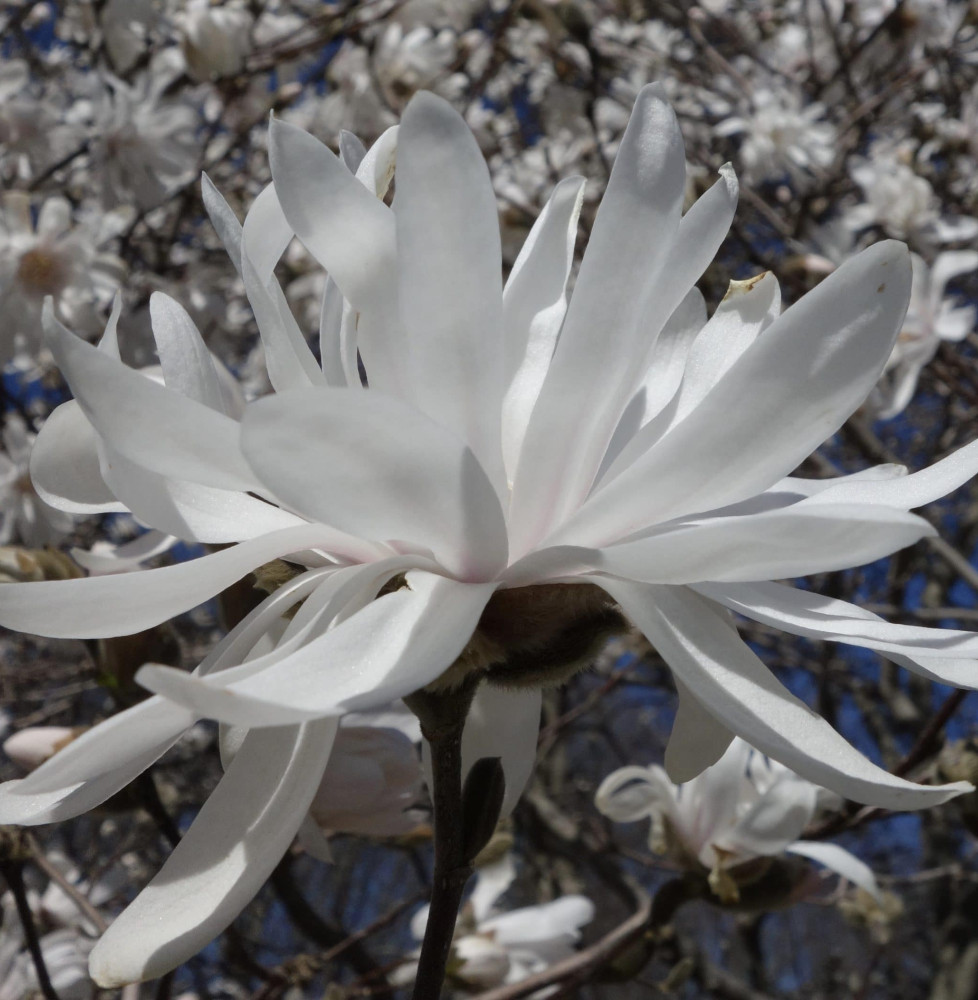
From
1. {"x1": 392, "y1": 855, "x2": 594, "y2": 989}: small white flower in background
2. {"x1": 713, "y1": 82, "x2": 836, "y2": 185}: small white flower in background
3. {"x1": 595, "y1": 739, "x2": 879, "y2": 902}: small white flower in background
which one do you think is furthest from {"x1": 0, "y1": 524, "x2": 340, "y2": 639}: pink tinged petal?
{"x1": 713, "y1": 82, "x2": 836, "y2": 185}: small white flower in background

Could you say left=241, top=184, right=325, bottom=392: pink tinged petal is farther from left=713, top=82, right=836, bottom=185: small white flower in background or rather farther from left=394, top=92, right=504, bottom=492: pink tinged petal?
left=713, top=82, right=836, bottom=185: small white flower in background

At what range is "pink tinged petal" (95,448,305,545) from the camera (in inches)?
14.6

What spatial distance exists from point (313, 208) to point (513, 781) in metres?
0.27

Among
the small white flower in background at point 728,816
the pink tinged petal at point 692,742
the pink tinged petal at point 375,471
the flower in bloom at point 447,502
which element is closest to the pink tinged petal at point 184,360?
the flower in bloom at point 447,502

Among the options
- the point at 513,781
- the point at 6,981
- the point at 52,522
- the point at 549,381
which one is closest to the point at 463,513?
the point at 549,381

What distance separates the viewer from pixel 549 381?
391mm

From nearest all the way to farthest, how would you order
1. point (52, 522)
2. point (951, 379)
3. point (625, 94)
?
point (52, 522) → point (951, 379) → point (625, 94)

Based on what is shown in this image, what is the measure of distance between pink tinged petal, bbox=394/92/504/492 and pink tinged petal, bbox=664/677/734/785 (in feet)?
0.47

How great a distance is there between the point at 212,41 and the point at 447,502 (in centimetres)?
186

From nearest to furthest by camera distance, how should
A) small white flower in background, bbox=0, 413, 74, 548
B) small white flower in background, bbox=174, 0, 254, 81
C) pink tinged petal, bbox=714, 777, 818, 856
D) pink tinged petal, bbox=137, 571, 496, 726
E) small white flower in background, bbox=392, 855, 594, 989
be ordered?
pink tinged petal, bbox=137, 571, 496, 726, pink tinged petal, bbox=714, 777, 818, 856, small white flower in background, bbox=392, 855, 594, 989, small white flower in background, bbox=0, 413, 74, 548, small white flower in background, bbox=174, 0, 254, 81

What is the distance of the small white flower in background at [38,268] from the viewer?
1688mm

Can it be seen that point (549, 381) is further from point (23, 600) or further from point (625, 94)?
point (625, 94)

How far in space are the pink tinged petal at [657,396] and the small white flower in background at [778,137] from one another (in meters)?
1.89

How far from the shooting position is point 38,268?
5.67 ft
